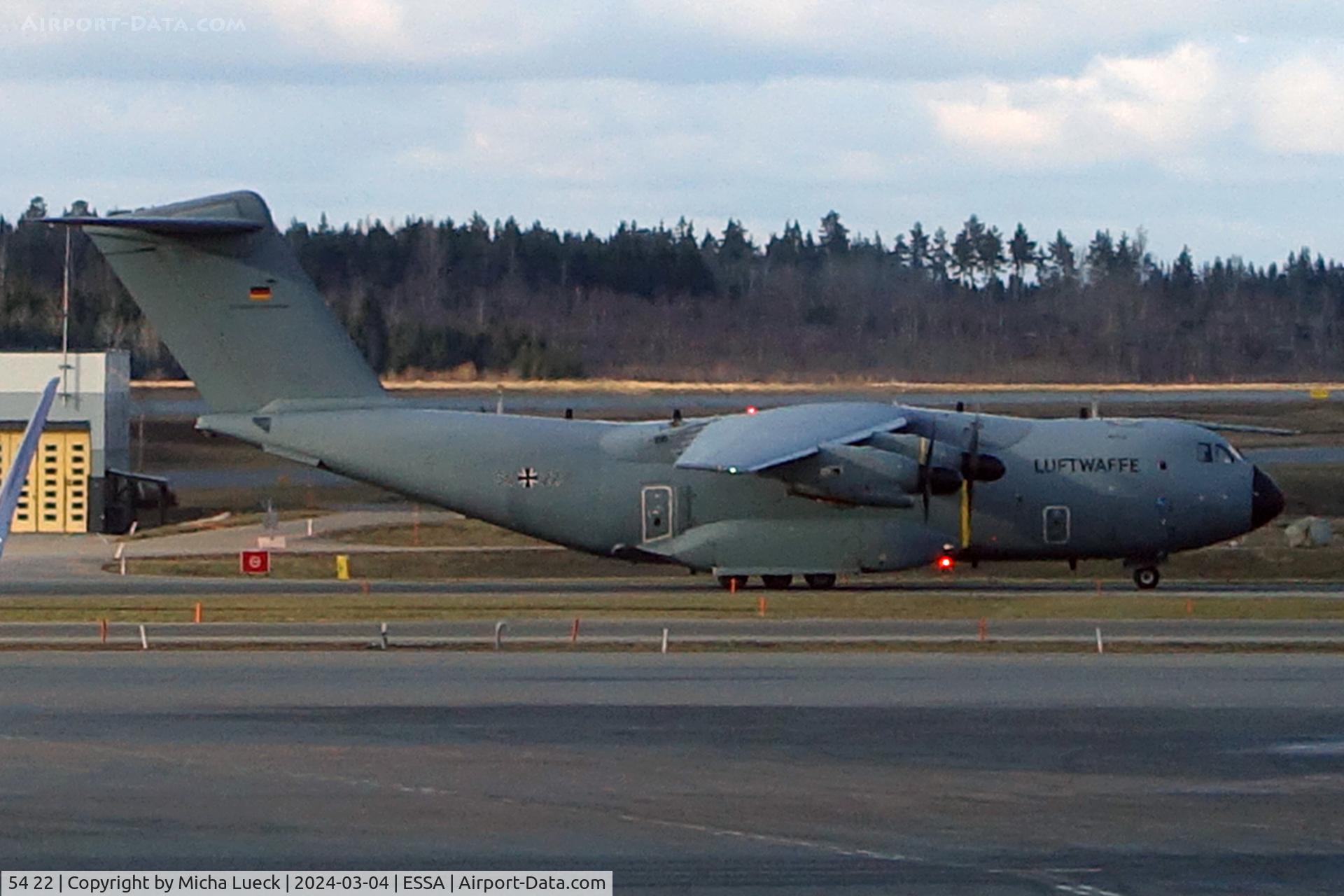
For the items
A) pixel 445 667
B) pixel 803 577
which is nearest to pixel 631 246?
pixel 803 577

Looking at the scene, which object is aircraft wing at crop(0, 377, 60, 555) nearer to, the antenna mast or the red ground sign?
the red ground sign

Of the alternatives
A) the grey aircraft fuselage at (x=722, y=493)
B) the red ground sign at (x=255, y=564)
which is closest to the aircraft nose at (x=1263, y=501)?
the grey aircraft fuselage at (x=722, y=493)

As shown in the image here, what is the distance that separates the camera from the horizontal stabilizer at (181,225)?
108ft

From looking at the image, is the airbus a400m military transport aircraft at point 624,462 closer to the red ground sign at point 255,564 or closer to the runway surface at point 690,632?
the red ground sign at point 255,564

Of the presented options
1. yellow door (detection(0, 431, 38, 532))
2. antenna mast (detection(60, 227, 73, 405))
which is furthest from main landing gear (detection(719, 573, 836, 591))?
yellow door (detection(0, 431, 38, 532))

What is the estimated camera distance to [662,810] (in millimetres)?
14078

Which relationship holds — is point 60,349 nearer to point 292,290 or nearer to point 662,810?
point 292,290

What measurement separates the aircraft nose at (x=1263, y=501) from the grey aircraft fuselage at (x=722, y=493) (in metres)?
0.43

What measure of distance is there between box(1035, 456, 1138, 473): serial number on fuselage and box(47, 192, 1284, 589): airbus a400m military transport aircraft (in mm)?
29

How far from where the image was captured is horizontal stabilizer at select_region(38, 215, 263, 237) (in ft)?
108

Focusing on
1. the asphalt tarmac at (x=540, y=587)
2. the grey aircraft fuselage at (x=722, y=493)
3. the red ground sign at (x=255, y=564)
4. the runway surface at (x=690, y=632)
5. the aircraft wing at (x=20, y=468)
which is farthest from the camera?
the red ground sign at (x=255, y=564)

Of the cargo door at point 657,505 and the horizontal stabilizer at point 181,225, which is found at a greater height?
the horizontal stabilizer at point 181,225

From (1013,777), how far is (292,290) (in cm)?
2178

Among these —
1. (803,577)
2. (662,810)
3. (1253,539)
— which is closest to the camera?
(662,810)
